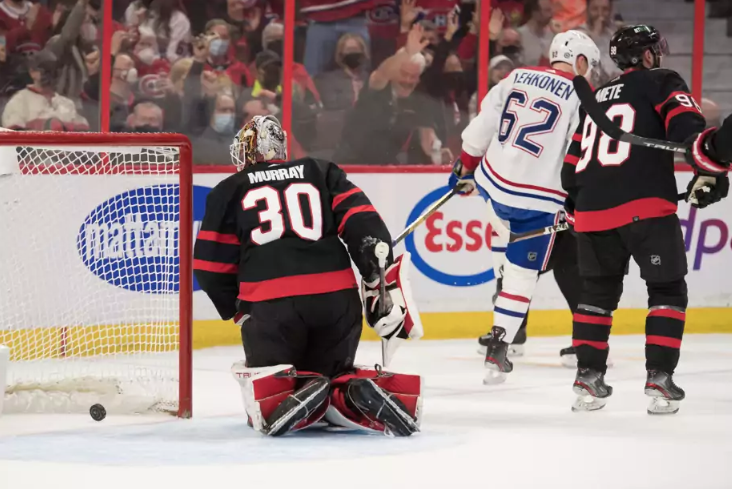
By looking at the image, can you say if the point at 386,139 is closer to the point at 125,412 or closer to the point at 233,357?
the point at 233,357

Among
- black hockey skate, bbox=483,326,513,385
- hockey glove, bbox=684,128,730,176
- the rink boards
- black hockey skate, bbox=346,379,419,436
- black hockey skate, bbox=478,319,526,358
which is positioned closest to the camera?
black hockey skate, bbox=346,379,419,436

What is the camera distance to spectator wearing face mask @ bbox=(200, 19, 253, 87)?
21.2 feet

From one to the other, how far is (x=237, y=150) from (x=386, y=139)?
2.72 metres

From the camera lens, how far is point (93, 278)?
5.02 meters

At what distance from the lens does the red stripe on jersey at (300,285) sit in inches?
145

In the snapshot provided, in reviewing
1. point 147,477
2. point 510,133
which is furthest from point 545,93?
point 147,477

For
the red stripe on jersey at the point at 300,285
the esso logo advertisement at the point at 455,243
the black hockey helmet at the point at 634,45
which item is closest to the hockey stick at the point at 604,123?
the black hockey helmet at the point at 634,45

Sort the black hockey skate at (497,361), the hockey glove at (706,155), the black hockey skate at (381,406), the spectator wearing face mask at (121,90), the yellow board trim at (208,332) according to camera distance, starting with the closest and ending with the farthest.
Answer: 1. the black hockey skate at (381,406)
2. the hockey glove at (706,155)
3. the yellow board trim at (208,332)
4. the black hockey skate at (497,361)
5. the spectator wearing face mask at (121,90)

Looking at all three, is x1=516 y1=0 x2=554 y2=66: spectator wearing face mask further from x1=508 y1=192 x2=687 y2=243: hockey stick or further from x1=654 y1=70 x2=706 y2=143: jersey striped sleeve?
x1=654 y1=70 x2=706 y2=143: jersey striped sleeve

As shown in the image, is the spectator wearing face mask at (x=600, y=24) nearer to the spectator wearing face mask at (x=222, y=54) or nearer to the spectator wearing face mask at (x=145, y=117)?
the spectator wearing face mask at (x=222, y=54)

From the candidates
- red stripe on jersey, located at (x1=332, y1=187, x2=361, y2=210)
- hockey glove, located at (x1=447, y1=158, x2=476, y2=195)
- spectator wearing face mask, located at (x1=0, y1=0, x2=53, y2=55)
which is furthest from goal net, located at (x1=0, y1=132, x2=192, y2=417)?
hockey glove, located at (x1=447, y1=158, x2=476, y2=195)

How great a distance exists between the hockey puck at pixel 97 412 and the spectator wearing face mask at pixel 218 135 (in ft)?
8.38

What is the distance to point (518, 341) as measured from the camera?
18.6ft

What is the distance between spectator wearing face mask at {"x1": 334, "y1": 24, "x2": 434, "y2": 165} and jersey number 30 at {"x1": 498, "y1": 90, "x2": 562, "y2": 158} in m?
1.65
